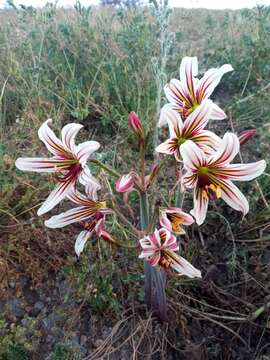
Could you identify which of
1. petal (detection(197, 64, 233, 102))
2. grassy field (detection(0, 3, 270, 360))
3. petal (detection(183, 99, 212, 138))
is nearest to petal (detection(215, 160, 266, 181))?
petal (detection(183, 99, 212, 138))

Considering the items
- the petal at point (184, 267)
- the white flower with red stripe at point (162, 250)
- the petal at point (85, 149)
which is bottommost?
the petal at point (184, 267)

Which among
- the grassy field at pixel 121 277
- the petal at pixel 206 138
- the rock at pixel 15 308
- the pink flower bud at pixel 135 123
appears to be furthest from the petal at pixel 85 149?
the rock at pixel 15 308

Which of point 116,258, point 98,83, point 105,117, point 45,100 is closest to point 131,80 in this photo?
point 98,83

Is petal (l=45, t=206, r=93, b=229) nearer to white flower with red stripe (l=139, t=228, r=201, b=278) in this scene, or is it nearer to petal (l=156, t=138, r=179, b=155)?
white flower with red stripe (l=139, t=228, r=201, b=278)

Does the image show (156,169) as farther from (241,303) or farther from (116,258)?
(241,303)

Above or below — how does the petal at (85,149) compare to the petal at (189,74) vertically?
below

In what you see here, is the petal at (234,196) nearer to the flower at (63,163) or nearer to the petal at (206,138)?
the petal at (206,138)
